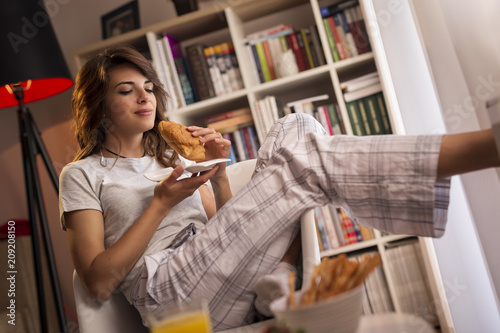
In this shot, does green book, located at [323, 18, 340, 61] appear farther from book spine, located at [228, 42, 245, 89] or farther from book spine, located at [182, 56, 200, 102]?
book spine, located at [182, 56, 200, 102]

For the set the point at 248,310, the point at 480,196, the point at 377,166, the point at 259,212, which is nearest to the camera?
the point at 377,166

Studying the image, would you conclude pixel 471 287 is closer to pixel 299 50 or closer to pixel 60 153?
pixel 299 50

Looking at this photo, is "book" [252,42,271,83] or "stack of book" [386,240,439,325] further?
"book" [252,42,271,83]

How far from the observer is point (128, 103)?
5.02ft

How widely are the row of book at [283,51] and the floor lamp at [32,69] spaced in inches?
32.4

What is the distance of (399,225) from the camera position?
98 cm

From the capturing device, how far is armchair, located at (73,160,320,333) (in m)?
1.04

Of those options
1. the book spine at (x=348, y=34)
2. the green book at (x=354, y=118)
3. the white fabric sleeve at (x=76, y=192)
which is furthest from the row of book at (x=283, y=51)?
the white fabric sleeve at (x=76, y=192)

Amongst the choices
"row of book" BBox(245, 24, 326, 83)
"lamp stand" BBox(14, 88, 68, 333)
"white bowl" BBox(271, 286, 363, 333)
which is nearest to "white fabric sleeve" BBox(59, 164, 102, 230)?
"lamp stand" BBox(14, 88, 68, 333)

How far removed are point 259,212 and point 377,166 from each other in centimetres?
27

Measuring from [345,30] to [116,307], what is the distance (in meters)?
1.48

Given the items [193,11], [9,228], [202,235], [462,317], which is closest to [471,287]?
[462,317]

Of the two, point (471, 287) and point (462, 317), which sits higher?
point (471, 287)

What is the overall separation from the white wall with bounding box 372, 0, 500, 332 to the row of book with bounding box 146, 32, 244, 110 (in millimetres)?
675
